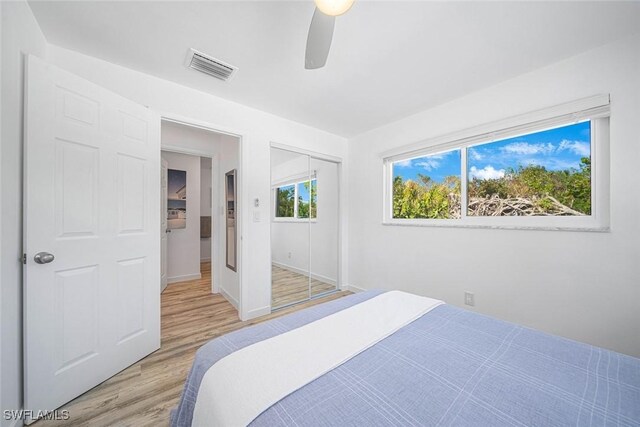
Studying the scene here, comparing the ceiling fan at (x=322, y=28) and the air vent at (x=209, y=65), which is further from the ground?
the air vent at (x=209, y=65)

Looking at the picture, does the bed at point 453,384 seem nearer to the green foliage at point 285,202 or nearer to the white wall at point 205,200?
the green foliage at point 285,202

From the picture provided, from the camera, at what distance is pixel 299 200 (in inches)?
140

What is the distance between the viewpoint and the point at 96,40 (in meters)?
1.70

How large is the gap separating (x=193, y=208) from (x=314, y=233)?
2462 millimetres

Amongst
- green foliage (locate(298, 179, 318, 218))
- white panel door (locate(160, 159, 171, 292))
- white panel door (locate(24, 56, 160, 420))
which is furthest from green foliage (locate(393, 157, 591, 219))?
white panel door (locate(160, 159, 171, 292))

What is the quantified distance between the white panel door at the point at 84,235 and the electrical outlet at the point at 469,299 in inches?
119

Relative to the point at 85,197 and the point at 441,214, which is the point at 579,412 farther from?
the point at 85,197

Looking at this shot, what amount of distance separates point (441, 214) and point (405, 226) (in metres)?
0.45

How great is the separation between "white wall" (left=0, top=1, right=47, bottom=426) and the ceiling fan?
1581 millimetres

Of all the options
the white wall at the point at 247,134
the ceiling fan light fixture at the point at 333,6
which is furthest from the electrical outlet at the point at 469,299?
the ceiling fan light fixture at the point at 333,6

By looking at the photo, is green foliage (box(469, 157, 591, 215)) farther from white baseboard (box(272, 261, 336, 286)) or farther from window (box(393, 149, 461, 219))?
white baseboard (box(272, 261, 336, 286))

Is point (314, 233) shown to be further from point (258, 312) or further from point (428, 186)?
point (428, 186)

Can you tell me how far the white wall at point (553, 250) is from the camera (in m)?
1.64

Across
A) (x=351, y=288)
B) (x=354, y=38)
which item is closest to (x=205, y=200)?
(x=351, y=288)
